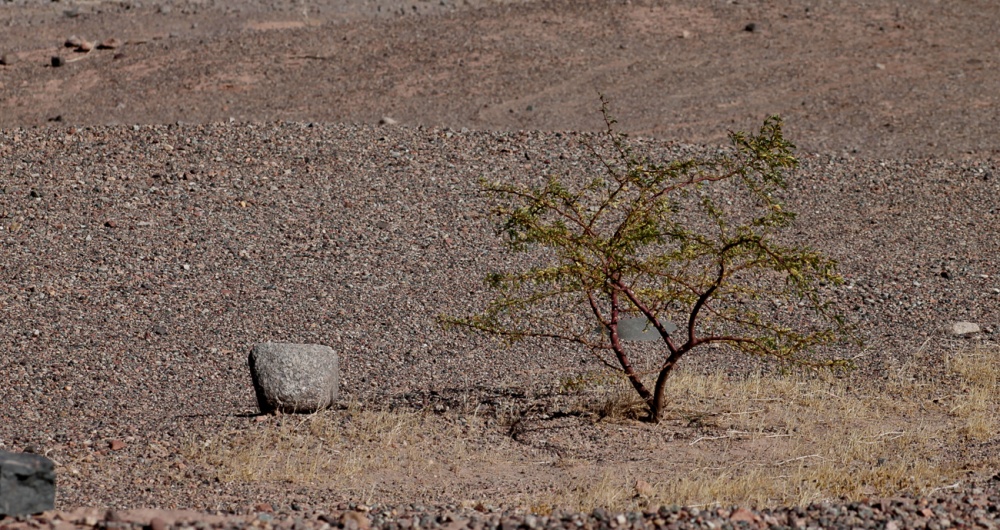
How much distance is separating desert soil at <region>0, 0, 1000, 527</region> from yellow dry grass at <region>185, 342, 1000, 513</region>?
13 cm

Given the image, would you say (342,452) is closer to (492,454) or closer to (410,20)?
(492,454)

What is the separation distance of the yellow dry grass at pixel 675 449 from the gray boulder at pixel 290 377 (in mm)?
113

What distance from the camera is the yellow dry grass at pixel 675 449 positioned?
5664 mm

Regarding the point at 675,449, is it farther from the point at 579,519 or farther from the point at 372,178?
the point at 372,178

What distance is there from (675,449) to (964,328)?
3377mm

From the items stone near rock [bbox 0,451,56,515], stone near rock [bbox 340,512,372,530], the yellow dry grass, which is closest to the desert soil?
the yellow dry grass

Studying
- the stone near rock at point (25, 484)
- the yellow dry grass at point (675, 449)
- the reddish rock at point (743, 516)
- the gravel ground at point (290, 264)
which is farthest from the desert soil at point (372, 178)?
the reddish rock at point (743, 516)

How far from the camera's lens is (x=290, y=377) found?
21.7 feet

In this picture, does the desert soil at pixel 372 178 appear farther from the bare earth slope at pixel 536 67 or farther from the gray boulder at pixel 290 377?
the gray boulder at pixel 290 377

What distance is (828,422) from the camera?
694 cm

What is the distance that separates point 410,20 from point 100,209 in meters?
8.80

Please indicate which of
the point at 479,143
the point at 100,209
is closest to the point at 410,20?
the point at 479,143

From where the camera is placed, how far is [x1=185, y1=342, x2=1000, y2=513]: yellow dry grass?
566cm

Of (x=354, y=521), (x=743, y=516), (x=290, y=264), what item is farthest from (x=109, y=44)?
(x=743, y=516)
